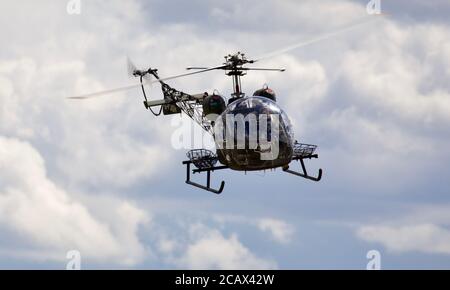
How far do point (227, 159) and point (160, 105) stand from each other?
936 inches

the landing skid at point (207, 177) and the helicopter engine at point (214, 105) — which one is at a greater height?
the helicopter engine at point (214, 105)

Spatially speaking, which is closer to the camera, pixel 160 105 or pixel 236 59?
pixel 236 59

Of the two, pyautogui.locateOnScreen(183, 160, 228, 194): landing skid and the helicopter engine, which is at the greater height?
the helicopter engine

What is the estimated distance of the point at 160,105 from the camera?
403ft
